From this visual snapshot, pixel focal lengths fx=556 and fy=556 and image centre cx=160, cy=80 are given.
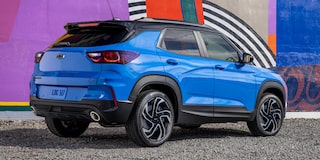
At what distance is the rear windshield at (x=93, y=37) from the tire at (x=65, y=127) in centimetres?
122

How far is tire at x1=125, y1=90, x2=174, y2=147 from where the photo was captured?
22.2ft

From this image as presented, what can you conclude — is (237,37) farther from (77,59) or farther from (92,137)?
(77,59)

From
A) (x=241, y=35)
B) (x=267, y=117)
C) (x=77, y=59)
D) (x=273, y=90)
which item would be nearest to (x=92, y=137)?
(x=77, y=59)

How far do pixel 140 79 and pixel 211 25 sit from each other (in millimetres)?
6426

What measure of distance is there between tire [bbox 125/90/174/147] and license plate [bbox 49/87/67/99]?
87 cm

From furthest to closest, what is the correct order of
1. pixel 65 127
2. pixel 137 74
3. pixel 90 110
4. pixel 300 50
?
pixel 300 50 → pixel 65 127 → pixel 137 74 → pixel 90 110

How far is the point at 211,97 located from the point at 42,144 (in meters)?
2.38

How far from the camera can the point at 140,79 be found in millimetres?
6746

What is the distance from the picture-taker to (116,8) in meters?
11.8

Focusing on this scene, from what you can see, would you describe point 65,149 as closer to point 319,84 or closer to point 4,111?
point 4,111

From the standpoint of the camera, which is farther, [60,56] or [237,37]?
[237,37]

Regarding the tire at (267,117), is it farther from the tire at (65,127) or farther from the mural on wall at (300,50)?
the mural on wall at (300,50)

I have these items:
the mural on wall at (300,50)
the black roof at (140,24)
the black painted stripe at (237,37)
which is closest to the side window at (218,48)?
the black roof at (140,24)

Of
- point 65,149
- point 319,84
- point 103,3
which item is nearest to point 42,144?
point 65,149
